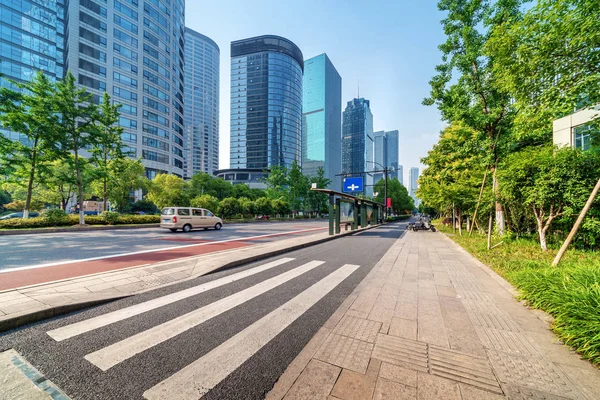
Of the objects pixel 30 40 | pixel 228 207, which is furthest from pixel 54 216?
pixel 30 40

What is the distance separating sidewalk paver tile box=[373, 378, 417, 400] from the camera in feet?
6.43

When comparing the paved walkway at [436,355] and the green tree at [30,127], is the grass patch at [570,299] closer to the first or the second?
the paved walkway at [436,355]

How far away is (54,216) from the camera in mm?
17172

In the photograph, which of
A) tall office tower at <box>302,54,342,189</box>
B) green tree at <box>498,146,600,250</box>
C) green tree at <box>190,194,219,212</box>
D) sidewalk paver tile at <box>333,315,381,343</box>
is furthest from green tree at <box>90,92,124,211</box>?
tall office tower at <box>302,54,342,189</box>

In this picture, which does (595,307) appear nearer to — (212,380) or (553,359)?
(553,359)

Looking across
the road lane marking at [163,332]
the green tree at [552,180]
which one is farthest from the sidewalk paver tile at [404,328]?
the green tree at [552,180]

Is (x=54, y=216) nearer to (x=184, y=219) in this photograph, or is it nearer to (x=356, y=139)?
(x=184, y=219)

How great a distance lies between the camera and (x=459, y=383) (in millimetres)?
2150

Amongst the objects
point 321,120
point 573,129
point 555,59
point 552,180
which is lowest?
point 552,180

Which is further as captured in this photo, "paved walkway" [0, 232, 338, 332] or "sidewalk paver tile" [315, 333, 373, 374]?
"paved walkway" [0, 232, 338, 332]

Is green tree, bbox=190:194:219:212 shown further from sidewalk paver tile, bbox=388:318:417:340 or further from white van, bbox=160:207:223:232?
sidewalk paver tile, bbox=388:318:417:340

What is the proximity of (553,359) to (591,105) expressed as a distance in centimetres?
613

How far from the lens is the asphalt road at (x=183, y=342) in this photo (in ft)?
6.82

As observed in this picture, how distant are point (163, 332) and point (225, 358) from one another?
3.69 ft
